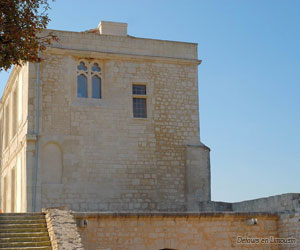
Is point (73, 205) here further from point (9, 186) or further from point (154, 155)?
point (9, 186)

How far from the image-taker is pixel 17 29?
13047 millimetres

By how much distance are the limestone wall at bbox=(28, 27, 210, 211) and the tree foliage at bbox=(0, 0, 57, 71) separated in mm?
6910

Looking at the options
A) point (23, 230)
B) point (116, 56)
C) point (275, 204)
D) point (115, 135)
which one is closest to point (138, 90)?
point (116, 56)

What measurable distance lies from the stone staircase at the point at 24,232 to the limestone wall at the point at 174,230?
1019mm

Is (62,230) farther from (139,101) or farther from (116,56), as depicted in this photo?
(116,56)

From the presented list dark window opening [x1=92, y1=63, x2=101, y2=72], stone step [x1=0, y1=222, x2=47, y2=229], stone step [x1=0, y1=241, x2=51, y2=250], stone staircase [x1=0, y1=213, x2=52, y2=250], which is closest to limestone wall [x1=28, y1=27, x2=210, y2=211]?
dark window opening [x1=92, y1=63, x2=101, y2=72]

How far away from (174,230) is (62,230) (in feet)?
11.1

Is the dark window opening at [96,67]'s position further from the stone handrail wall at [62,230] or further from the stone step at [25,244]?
the stone step at [25,244]

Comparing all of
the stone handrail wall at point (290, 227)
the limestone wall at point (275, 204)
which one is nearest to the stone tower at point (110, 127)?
the limestone wall at point (275, 204)

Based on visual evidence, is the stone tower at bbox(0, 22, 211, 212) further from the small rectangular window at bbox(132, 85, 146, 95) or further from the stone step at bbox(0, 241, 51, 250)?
the stone step at bbox(0, 241, 51, 250)

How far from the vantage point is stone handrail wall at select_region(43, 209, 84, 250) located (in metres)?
12.9

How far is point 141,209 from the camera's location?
67.5 feet

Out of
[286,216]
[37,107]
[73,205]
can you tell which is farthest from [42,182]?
[286,216]

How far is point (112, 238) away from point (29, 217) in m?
2.23
